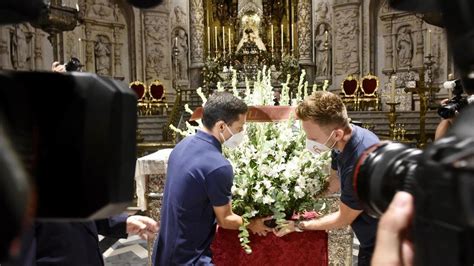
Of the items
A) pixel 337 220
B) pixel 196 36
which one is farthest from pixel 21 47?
pixel 337 220

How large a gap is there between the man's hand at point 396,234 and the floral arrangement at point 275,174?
1938 millimetres

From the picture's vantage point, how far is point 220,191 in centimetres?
248

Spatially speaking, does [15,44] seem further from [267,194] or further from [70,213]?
[70,213]

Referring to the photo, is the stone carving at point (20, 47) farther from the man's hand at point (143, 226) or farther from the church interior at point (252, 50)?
the man's hand at point (143, 226)

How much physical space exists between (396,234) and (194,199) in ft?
6.03

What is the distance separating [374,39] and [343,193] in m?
15.2

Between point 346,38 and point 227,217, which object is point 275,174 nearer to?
point 227,217

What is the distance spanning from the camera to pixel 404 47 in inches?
630

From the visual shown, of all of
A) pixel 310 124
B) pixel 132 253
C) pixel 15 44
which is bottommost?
pixel 132 253

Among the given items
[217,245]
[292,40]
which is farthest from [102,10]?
[217,245]

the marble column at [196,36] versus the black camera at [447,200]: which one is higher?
the marble column at [196,36]

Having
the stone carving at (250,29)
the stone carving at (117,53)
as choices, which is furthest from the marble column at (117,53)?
the stone carving at (250,29)

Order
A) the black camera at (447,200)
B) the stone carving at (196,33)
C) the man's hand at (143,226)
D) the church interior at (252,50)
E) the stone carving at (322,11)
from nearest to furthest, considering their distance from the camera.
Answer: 1. the black camera at (447,200)
2. the man's hand at (143,226)
3. the church interior at (252,50)
4. the stone carving at (322,11)
5. the stone carving at (196,33)

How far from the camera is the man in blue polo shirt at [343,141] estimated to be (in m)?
2.50
